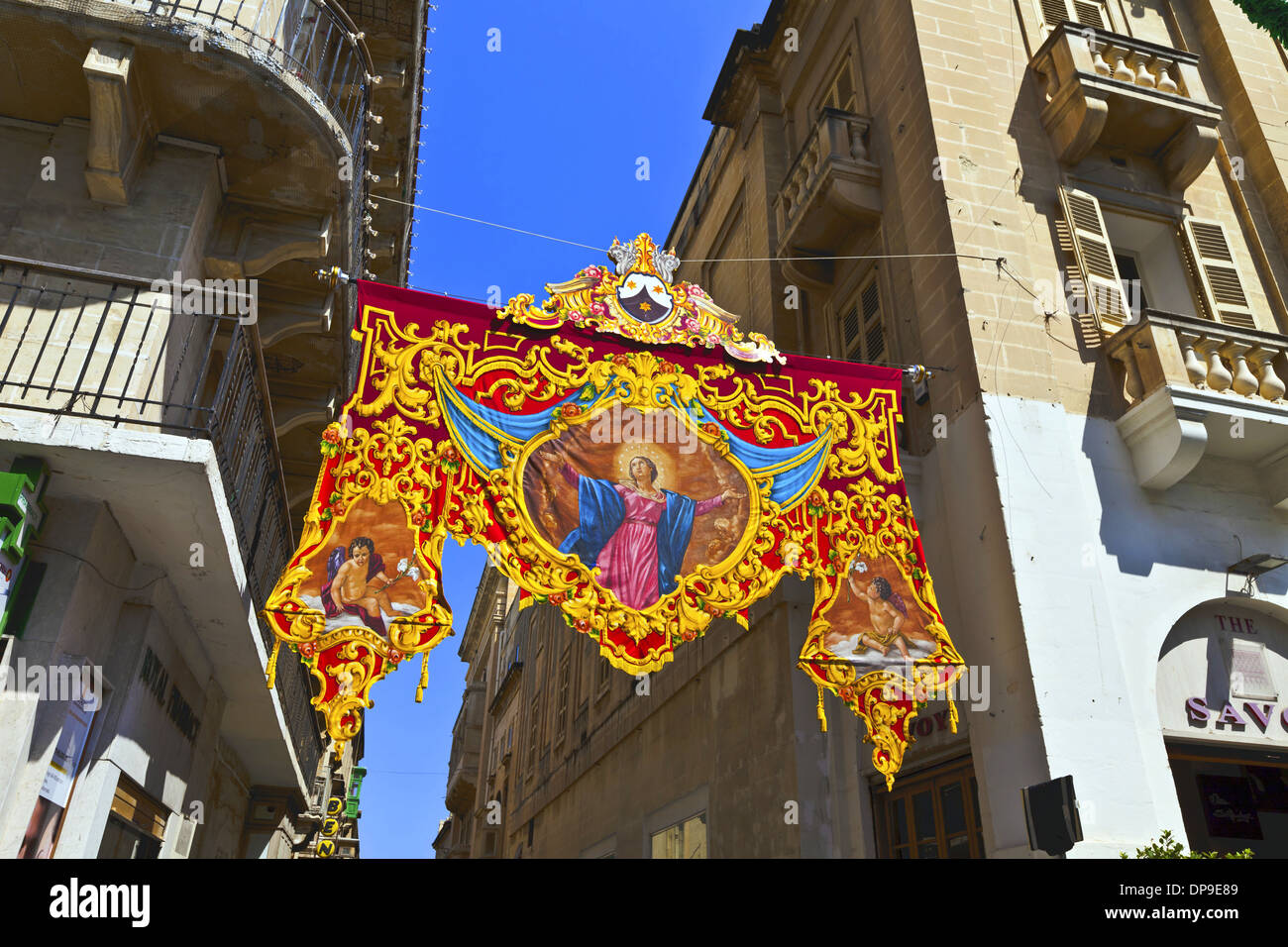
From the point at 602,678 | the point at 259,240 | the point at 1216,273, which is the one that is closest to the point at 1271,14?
the point at 1216,273

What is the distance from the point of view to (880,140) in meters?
10.6

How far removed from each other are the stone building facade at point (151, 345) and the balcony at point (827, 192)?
5.26m

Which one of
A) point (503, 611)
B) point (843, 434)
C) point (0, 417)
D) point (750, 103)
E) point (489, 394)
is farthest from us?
point (503, 611)

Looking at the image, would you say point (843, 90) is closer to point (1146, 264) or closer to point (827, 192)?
point (827, 192)

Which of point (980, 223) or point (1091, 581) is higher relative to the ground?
point (980, 223)

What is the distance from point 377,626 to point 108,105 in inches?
177

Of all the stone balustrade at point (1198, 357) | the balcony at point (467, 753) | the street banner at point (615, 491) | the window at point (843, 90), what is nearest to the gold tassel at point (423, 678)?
the street banner at point (615, 491)

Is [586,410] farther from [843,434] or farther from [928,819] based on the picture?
[928,819]

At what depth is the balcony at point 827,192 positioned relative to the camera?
33.6ft

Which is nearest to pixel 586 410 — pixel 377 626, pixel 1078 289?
pixel 377 626

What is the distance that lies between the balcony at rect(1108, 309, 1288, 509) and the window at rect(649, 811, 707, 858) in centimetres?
664

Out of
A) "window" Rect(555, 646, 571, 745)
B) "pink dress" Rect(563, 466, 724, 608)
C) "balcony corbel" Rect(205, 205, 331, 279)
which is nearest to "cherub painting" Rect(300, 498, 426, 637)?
"pink dress" Rect(563, 466, 724, 608)

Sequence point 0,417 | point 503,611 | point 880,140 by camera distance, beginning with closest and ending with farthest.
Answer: point 0,417 → point 880,140 → point 503,611

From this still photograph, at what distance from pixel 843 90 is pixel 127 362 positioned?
9996 mm
